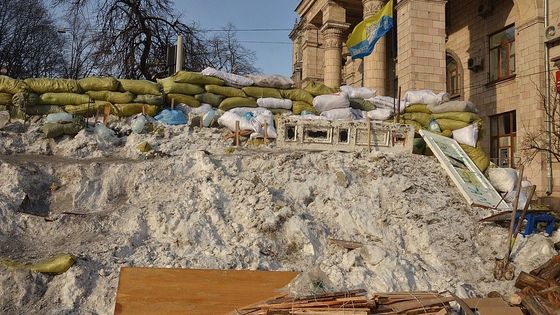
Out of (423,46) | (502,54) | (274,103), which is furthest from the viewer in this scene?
(502,54)

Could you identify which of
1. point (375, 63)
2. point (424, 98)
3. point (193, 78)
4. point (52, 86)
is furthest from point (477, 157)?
point (52, 86)

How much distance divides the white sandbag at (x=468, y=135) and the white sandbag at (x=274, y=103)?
12.4 feet

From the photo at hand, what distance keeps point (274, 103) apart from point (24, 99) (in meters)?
5.12

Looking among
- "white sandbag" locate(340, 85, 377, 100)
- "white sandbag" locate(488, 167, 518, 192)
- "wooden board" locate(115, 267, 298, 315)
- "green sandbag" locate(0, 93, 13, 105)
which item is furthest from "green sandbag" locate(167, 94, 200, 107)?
"white sandbag" locate(488, 167, 518, 192)

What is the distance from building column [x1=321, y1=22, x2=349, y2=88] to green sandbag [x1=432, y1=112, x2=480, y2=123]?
7279 millimetres

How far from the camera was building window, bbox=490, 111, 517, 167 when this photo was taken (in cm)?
1408

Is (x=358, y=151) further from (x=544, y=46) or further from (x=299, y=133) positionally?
(x=544, y=46)

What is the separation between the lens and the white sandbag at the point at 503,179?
8.79 meters

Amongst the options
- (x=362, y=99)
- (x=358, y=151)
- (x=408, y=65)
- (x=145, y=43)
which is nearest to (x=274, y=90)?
(x=362, y=99)

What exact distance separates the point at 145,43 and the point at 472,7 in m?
11.5

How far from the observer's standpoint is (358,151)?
8.72 meters

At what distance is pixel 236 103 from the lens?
34.4 feet

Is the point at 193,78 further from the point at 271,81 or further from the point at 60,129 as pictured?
the point at 60,129

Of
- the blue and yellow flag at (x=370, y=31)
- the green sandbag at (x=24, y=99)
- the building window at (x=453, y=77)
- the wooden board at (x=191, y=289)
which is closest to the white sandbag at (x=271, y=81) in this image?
the blue and yellow flag at (x=370, y=31)
